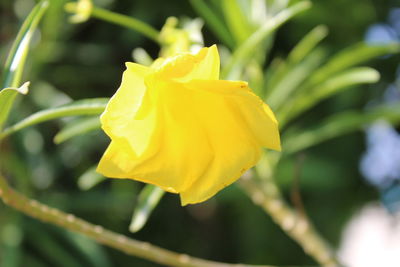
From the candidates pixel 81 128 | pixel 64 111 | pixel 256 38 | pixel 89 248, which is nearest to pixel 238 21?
pixel 256 38

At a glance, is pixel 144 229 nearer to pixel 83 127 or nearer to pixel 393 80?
pixel 393 80

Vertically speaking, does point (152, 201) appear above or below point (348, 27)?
above

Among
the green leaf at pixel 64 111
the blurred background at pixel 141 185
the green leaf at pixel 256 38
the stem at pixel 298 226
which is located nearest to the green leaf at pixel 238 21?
the green leaf at pixel 256 38

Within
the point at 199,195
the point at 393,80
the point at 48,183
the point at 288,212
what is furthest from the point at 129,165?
the point at 393,80

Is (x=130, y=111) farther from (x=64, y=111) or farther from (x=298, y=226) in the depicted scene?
(x=298, y=226)

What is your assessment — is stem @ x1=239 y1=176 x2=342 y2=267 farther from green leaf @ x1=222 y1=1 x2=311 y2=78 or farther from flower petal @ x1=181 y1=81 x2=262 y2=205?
flower petal @ x1=181 y1=81 x2=262 y2=205

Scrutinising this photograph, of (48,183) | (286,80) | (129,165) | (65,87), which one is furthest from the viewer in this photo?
(65,87)

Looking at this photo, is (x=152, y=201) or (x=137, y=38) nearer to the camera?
(x=152, y=201)
